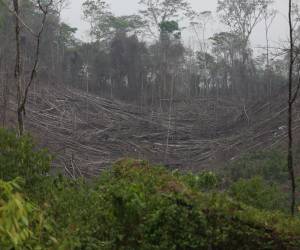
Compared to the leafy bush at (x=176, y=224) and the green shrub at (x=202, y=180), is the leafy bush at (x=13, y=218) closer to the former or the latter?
the leafy bush at (x=176, y=224)

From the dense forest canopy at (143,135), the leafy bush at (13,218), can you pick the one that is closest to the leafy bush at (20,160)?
the dense forest canopy at (143,135)

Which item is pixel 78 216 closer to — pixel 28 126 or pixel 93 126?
pixel 28 126

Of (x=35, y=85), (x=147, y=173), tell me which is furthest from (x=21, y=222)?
(x=35, y=85)

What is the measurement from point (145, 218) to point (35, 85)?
20.5 meters

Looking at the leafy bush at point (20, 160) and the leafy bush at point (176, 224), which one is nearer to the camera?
the leafy bush at point (176, 224)

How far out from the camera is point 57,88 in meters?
25.5

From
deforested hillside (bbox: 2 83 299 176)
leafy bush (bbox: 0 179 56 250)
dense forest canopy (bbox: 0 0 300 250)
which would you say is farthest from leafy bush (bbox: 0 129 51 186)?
deforested hillside (bbox: 2 83 299 176)

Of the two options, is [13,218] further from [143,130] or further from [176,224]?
[143,130]

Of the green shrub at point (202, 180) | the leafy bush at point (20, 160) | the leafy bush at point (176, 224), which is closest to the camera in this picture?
the leafy bush at point (176, 224)

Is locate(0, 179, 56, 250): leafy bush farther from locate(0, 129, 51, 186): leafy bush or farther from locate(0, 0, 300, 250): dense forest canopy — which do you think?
locate(0, 129, 51, 186): leafy bush

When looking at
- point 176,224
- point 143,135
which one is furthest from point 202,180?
point 143,135

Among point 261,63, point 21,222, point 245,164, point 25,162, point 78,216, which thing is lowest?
point 245,164

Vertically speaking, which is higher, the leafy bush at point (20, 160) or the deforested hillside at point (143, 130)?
the leafy bush at point (20, 160)

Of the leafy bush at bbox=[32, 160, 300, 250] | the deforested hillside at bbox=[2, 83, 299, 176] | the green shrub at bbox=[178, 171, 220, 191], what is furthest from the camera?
the deforested hillside at bbox=[2, 83, 299, 176]
